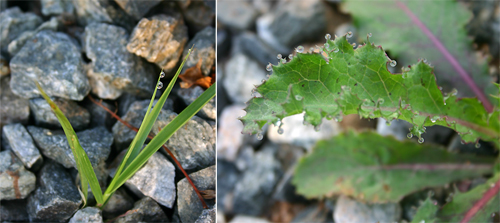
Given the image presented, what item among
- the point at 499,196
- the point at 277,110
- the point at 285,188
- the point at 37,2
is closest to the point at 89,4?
the point at 37,2

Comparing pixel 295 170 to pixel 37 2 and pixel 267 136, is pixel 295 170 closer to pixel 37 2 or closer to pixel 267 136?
pixel 267 136

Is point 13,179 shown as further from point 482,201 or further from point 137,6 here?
point 482,201

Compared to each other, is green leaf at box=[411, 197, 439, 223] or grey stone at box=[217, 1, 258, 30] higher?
grey stone at box=[217, 1, 258, 30]

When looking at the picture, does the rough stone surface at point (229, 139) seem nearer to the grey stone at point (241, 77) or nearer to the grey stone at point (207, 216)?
the grey stone at point (241, 77)

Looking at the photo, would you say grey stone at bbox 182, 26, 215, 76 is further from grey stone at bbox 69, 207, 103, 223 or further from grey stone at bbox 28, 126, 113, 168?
grey stone at bbox 69, 207, 103, 223

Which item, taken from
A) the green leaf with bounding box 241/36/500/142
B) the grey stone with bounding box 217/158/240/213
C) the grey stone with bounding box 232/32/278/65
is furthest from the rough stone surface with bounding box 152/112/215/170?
the grey stone with bounding box 232/32/278/65

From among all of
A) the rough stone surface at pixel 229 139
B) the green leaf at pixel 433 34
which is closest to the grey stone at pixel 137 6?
the rough stone surface at pixel 229 139

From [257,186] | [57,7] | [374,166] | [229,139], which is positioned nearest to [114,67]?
[57,7]
